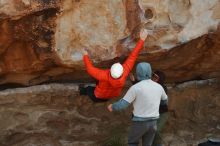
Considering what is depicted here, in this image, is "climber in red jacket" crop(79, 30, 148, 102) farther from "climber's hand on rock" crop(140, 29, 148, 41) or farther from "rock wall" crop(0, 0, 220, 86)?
"rock wall" crop(0, 0, 220, 86)

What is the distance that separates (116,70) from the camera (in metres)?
5.50

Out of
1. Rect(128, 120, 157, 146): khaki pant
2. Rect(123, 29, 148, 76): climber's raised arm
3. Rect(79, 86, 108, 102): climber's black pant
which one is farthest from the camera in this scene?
Rect(79, 86, 108, 102): climber's black pant

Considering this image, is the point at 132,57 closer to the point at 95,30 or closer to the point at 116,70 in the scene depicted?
the point at 116,70

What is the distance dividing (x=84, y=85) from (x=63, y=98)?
30 cm

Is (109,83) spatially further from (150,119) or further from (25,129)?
(25,129)

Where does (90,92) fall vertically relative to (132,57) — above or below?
below

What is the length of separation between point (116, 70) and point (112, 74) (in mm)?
72

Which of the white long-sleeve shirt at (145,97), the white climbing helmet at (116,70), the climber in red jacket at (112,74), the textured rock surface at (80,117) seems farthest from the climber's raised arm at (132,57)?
the textured rock surface at (80,117)

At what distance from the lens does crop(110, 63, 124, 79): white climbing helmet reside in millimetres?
5504

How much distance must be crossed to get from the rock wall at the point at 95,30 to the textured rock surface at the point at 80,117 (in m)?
0.38

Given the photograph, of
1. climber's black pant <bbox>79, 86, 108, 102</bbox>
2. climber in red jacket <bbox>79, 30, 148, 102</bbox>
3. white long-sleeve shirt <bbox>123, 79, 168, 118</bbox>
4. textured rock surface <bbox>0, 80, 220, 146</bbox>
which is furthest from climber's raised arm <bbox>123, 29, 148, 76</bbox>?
textured rock surface <bbox>0, 80, 220, 146</bbox>

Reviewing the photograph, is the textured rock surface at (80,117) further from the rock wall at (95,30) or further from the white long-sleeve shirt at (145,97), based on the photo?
the white long-sleeve shirt at (145,97)

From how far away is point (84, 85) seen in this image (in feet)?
21.4

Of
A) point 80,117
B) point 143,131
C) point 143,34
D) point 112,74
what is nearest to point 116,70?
point 112,74
